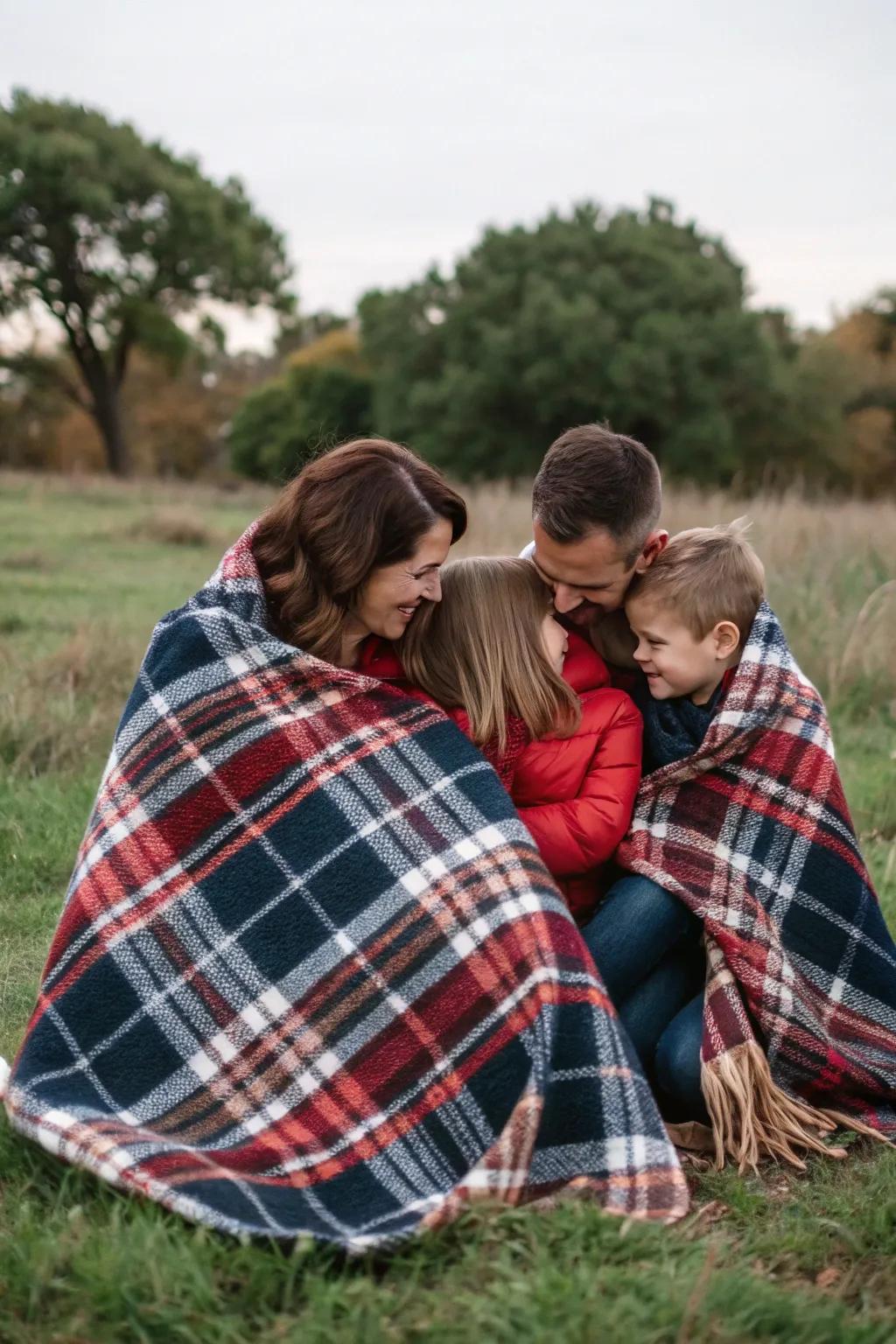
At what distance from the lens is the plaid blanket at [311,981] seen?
238 cm

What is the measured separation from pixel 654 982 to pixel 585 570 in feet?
3.36

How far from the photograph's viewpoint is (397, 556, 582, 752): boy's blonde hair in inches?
114

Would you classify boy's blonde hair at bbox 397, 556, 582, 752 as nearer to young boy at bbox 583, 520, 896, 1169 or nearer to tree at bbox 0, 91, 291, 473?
young boy at bbox 583, 520, 896, 1169

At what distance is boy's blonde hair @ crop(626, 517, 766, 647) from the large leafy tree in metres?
27.1

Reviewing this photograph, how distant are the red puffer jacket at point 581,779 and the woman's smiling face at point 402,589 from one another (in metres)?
0.16

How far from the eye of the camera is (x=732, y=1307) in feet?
6.57

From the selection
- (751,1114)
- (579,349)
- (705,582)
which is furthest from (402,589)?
(579,349)

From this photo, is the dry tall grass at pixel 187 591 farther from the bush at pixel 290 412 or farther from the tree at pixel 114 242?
the bush at pixel 290 412

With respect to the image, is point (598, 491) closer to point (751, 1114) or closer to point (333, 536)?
point (333, 536)

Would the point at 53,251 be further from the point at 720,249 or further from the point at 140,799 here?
the point at 140,799

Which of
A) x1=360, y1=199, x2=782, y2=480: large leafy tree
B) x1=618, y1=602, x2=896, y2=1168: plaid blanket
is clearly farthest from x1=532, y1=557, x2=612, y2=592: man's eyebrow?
x1=360, y1=199, x2=782, y2=480: large leafy tree

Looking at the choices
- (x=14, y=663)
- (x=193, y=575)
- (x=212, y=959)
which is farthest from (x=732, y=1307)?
(x=193, y=575)

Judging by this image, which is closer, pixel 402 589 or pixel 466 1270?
pixel 466 1270

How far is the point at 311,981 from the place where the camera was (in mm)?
2613
